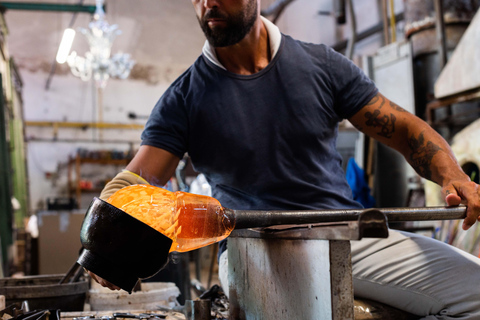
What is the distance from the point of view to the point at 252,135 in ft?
4.69

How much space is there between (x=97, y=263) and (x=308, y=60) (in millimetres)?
988

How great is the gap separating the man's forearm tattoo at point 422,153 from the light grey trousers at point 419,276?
0.25 m

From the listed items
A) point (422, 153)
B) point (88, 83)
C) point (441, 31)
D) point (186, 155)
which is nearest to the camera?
point (422, 153)

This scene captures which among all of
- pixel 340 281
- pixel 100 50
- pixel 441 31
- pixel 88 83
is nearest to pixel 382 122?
pixel 340 281

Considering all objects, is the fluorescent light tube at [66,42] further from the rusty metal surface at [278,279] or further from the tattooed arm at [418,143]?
the rusty metal surface at [278,279]

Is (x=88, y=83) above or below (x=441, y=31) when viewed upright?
above

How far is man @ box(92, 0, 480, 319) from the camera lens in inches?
55.1

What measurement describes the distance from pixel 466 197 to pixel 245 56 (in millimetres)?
829

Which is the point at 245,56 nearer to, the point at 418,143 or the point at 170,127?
the point at 170,127

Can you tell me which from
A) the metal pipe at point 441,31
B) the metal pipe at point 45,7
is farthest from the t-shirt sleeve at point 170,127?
the metal pipe at point 45,7

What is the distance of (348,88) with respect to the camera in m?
1.52

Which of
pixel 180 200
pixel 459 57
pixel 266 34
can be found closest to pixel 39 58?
pixel 459 57

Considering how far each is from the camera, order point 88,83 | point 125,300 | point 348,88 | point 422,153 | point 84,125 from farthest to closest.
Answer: point 88,83, point 84,125, point 125,300, point 348,88, point 422,153

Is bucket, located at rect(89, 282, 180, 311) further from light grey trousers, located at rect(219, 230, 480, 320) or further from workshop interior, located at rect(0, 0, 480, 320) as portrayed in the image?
light grey trousers, located at rect(219, 230, 480, 320)
